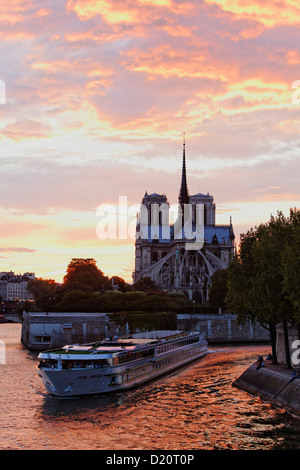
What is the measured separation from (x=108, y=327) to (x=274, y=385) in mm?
43691

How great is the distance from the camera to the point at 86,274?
133750 millimetres

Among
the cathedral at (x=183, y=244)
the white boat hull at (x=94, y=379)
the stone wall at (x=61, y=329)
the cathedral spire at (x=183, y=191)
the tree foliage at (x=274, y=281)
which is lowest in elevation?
the white boat hull at (x=94, y=379)

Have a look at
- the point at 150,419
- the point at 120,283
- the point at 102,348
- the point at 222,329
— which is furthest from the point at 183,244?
the point at 150,419

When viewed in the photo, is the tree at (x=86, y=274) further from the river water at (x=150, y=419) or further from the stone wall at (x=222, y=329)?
the river water at (x=150, y=419)

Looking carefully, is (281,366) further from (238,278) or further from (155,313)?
(155,313)

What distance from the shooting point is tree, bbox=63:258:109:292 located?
133125mm

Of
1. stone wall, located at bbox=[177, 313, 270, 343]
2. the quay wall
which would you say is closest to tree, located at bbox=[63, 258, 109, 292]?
stone wall, located at bbox=[177, 313, 270, 343]

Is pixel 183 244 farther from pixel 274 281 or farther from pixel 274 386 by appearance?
pixel 274 386

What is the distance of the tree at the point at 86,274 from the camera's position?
133 m

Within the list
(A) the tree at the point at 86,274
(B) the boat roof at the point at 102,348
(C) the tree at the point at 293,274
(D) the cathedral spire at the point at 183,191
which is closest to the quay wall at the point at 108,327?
(B) the boat roof at the point at 102,348

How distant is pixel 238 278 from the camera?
166ft

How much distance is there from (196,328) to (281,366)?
4152cm

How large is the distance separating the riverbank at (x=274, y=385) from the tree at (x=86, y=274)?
289 ft

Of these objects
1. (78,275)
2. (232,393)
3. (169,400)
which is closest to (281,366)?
(232,393)
